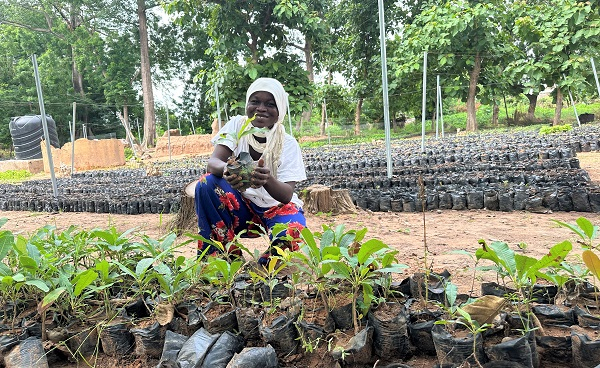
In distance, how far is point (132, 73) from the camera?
76.8ft

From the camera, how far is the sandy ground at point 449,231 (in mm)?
2566

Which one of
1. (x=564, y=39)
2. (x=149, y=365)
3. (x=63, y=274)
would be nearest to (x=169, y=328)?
(x=149, y=365)

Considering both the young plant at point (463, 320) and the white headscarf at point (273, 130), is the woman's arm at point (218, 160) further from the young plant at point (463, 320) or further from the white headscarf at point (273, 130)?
the young plant at point (463, 320)

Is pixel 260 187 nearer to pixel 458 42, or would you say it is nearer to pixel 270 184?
pixel 270 184

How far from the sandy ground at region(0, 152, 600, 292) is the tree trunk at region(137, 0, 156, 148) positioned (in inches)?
644

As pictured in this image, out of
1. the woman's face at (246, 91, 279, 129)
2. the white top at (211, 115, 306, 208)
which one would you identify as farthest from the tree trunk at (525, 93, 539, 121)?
the woman's face at (246, 91, 279, 129)

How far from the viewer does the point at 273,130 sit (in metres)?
2.40

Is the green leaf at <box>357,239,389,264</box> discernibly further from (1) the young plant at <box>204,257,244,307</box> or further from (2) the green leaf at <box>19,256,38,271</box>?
(2) the green leaf at <box>19,256,38,271</box>

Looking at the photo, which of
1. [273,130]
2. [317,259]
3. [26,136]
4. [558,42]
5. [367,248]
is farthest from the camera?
[26,136]

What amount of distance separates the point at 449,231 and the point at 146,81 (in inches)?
786

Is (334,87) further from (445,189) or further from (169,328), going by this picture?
(169,328)

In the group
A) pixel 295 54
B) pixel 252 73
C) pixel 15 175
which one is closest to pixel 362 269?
pixel 252 73

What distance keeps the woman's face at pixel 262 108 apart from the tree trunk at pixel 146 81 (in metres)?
19.8

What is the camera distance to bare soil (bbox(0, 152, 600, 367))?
2.51m
